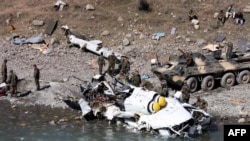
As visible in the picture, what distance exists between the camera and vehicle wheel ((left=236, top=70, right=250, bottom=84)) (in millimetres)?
26859

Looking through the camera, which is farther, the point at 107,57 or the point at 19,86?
the point at 107,57

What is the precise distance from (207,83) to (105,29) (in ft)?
29.2

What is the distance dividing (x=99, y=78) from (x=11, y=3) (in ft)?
43.4

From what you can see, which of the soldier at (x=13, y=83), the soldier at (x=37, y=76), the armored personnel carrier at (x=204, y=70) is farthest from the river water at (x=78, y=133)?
the armored personnel carrier at (x=204, y=70)

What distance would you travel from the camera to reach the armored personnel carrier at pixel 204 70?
2567cm

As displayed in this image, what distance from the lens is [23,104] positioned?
25047mm

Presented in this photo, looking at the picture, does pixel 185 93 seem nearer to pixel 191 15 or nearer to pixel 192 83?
pixel 192 83

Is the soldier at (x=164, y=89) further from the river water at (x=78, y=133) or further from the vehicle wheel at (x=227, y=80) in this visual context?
the vehicle wheel at (x=227, y=80)

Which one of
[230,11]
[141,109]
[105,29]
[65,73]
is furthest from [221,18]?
[141,109]

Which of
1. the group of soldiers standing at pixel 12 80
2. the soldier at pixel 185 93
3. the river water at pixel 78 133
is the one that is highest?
the group of soldiers standing at pixel 12 80

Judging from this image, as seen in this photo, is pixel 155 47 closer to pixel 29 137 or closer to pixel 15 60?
pixel 15 60

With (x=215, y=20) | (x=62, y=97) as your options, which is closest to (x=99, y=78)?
(x=62, y=97)

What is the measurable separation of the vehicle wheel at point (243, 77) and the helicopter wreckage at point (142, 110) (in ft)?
16.1

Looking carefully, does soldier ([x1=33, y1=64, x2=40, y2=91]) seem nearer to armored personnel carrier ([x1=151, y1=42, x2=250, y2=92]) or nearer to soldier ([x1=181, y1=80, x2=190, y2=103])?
armored personnel carrier ([x1=151, y1=42, x2=250, y2=92])
